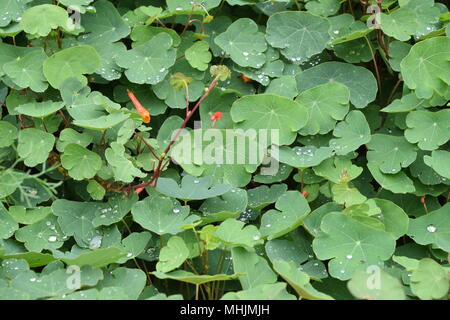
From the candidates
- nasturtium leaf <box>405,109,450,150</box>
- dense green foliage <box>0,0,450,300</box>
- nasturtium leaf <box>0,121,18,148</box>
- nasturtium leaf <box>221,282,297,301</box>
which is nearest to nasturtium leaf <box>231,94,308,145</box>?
dense green foliage <box>0,0,450,300</box>

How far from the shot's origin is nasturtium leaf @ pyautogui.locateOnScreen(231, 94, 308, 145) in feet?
8.45

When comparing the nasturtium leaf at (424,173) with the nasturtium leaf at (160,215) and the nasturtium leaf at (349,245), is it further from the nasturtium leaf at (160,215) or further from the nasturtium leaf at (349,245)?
the nasturtium leaf at (160,215)

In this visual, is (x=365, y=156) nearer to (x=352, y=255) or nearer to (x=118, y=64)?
(x=352, y=255)

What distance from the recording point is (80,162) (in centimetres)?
243

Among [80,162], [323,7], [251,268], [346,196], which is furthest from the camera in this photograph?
[323,7]

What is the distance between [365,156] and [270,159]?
0.41m

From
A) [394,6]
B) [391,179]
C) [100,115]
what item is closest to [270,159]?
[391,179]

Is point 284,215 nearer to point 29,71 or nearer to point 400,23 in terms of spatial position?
point 400,23

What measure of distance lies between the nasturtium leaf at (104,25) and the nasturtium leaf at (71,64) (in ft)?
0.60

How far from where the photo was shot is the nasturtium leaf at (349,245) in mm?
2188

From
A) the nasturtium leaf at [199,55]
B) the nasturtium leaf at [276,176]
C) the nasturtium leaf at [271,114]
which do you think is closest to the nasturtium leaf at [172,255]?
the nasturtium leaf at [276,176]

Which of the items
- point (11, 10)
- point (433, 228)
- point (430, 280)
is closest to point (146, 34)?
point (11, 10)

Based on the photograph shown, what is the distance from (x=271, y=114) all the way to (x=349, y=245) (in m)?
Result: 0.62

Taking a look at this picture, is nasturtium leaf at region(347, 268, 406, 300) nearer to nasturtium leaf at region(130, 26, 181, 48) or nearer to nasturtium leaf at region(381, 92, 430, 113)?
nasturtium leaf at region(381, 92, 430, 113)
